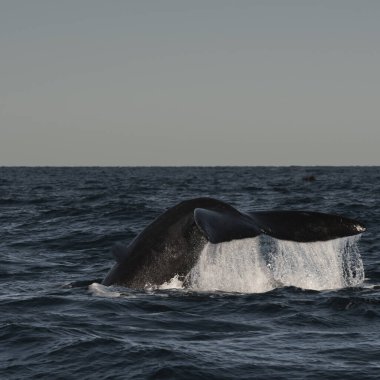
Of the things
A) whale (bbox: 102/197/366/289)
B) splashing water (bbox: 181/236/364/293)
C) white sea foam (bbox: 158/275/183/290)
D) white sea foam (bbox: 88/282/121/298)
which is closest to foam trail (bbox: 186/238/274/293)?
splashing water (bbox: 181/236/364/293)

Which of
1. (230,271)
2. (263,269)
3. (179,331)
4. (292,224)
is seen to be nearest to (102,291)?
(230,271)

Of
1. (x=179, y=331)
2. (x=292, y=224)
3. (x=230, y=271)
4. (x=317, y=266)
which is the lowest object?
(x=179, y=331)

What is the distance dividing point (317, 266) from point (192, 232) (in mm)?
1747

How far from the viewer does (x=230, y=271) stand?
10219 millimetres

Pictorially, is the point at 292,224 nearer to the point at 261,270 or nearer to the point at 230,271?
the point at 230,271

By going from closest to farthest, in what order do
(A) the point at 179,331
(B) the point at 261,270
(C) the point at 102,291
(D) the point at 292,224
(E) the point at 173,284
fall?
(A) the point at 179,331 < (D) the point at 292,224 < (E) the point at 173,284 < (C) the point at 102,291 < (B) the point at 261,270

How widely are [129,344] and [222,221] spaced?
1.45 m

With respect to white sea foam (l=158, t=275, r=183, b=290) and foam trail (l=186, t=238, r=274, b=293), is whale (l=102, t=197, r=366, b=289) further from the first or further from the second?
foam trail (l=186, t=238, r=274, b=293)

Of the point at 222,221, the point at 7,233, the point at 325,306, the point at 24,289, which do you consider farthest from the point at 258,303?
the point at 7,233

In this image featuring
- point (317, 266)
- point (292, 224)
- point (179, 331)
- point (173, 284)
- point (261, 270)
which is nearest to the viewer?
point (179, 331)

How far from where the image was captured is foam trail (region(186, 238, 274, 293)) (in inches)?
379

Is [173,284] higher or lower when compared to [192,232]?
lower

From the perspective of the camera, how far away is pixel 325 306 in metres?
9.43

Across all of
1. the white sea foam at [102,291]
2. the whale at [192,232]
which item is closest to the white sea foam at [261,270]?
the whale at [192,232]
